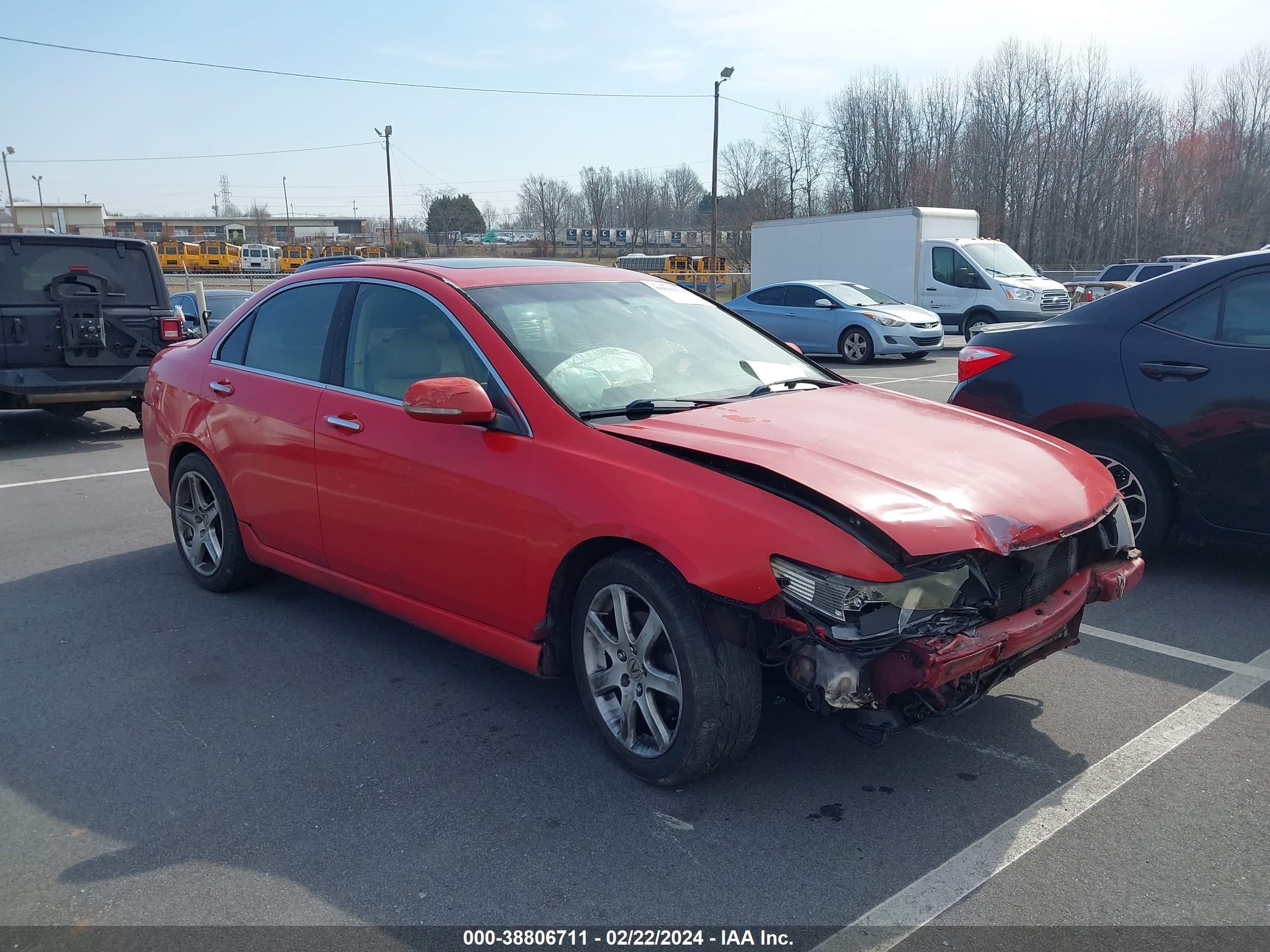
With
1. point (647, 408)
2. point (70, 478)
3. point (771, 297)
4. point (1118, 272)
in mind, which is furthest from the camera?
point (1118, 272)

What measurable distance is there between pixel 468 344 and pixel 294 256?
71.0 metres

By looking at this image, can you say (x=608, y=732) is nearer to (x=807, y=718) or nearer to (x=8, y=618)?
(x=807, y=718)

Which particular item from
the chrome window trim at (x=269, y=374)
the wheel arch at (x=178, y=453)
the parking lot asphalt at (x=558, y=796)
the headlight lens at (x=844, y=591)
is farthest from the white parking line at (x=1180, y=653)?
the wheel arch at (x=178, y=453)

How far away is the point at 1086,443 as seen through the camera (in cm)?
571

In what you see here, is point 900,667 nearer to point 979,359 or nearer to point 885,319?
point 979,359

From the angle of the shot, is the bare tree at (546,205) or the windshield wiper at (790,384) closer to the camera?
the windshield wiper at (790,384)

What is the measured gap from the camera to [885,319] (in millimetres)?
17812

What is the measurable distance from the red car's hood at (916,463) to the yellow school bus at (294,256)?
211 ft

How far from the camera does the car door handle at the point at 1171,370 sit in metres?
5.32

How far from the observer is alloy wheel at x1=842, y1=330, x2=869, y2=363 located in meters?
18.0

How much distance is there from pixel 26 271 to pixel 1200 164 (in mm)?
56156

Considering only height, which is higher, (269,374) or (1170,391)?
(269,374)

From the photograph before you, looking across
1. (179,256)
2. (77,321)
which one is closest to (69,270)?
(77,321)

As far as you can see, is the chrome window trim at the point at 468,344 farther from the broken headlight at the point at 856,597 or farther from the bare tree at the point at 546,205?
the bare tree at the point at 546,205
